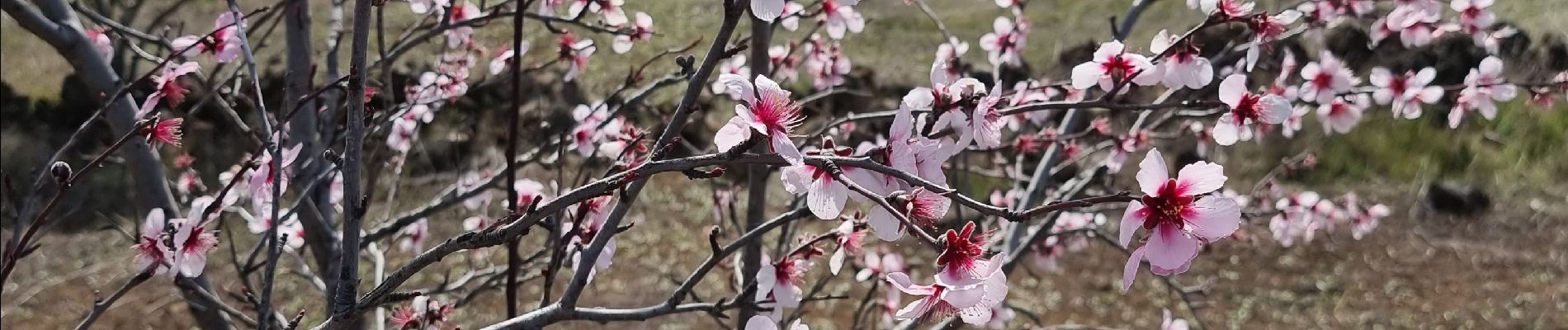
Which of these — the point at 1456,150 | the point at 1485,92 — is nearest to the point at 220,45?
the point at 1485,92

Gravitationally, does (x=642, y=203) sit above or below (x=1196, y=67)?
below

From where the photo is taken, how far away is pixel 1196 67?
98 centimetres

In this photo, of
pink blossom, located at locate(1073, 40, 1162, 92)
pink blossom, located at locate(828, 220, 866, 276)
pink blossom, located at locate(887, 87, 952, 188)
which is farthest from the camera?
pink blossom, located at locate(828, 220, 866, 276)

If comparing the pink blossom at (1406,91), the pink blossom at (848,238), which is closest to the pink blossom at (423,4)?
the pink blossom at (848,238)

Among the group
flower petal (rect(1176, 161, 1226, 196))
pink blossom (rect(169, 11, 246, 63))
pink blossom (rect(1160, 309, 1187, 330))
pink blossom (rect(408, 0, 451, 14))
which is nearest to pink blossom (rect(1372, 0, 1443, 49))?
pink blossom (rect(1160, 309, 1187, 330))

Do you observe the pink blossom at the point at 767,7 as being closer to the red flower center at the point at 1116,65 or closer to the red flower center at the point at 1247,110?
the red flower center at the point at 1116,65

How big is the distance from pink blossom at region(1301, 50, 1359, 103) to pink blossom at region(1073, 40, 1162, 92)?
0.61 m

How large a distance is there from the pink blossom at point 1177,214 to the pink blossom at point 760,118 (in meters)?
0.21

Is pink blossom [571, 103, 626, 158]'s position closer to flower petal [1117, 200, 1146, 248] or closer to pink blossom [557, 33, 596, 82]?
pink blossom [557, 33, 596, 82]

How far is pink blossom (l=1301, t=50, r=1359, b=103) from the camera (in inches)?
56.6

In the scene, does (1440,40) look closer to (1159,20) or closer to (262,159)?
(1159,20)

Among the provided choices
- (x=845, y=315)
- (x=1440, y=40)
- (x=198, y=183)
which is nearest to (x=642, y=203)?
(x=845, y=315)

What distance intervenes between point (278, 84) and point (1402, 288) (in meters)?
3.94

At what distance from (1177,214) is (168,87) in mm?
1050
